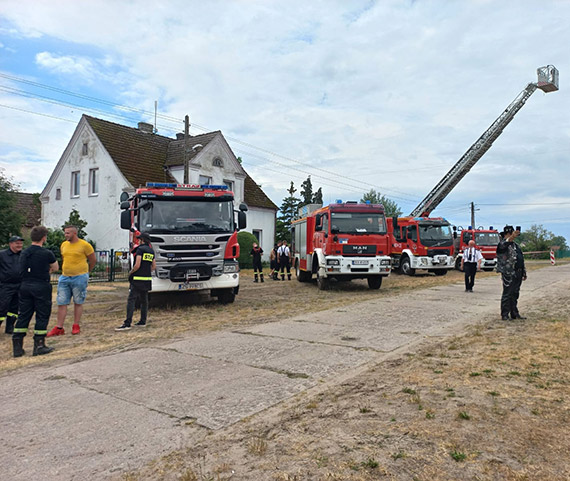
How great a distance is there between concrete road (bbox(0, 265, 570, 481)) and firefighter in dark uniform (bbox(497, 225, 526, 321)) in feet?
4.03

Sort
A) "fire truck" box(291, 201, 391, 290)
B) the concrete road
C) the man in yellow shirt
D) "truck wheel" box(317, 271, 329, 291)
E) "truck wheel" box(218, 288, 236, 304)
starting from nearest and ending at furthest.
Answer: the concrete road
the man in yellow shirt
"truck wheel" box(218, 288, 236, 304)
"fire truck" box(291, 201, 391, 290)
"truck wheel" box(317, 271, 329, 291)

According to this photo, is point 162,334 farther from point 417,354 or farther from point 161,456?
point 161,456

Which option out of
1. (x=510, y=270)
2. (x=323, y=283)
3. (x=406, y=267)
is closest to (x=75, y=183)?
(x=323, y=283)

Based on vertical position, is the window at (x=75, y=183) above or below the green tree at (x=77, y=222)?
above

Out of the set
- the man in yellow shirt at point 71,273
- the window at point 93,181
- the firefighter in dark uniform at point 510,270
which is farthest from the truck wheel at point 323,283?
the window at point 93,181

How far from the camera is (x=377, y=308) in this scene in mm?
10375

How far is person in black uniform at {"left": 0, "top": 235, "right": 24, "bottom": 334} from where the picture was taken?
780 centimetres

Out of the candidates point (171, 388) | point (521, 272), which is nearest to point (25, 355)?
point (171, 388)

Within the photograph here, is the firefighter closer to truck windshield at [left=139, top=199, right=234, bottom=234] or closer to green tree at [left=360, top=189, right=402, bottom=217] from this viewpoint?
truck windshield at [left=139, top=199, right=234, bottom=234]

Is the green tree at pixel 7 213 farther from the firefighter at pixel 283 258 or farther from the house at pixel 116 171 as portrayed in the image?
the firefighter at pixel 283 258

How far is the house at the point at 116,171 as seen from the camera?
1029 inches

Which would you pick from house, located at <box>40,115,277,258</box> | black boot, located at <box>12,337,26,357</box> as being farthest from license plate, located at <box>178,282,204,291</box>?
house, located at <box>40,115,277,258</box>

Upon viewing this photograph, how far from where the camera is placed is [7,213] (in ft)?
67.6

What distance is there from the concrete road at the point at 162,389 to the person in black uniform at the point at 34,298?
3.30 feet
